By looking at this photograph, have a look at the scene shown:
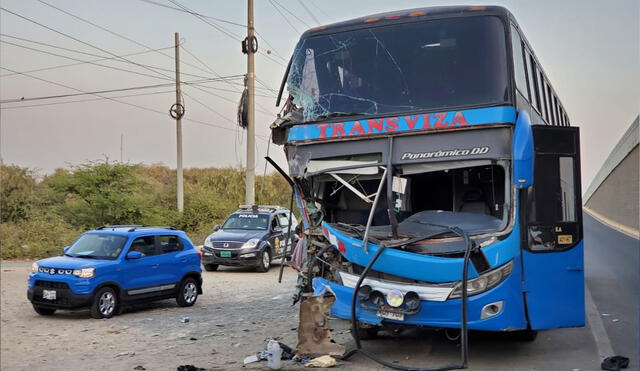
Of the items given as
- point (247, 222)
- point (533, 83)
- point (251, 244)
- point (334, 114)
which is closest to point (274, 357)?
point (334, 114)

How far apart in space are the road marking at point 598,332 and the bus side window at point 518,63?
3.45 m

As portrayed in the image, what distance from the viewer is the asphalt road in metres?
9.68

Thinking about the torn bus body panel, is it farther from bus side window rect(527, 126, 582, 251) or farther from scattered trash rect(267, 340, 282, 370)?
scattered trash rect(267, 340, 282, 370)

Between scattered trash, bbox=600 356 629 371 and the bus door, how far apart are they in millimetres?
560

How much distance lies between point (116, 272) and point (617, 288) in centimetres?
1115

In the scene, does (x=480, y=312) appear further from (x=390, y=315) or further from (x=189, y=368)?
(x=189, y=368)

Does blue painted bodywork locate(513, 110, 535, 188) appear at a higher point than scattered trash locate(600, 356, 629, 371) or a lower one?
higher

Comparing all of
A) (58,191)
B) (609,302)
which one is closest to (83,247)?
(609,302)

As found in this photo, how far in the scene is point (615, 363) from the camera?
25.6ft

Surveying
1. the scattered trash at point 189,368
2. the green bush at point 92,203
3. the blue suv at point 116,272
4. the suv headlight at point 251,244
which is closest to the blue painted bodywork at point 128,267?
the blue suv at point 116,272

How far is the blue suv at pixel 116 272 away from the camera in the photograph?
11094 mm

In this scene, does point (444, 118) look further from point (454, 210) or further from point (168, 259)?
point (168, 259)

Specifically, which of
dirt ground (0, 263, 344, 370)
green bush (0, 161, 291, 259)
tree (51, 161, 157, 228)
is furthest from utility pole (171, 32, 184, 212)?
dirt ground (0, 263, 344, 370)

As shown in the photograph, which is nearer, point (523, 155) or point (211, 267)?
point (523, 155)
